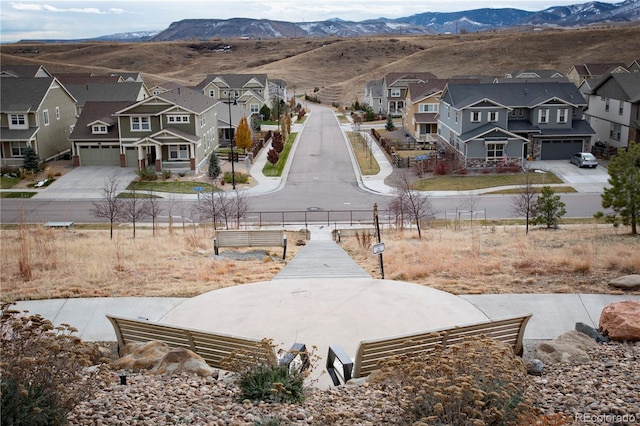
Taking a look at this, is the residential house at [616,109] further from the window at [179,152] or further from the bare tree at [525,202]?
the window at [179,152]

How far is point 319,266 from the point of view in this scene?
823 inches

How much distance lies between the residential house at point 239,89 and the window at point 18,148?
37.2 m

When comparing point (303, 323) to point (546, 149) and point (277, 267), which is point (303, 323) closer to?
point (277, 267)

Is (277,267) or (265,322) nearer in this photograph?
(265,322)

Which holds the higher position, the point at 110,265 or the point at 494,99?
the point at 494,99

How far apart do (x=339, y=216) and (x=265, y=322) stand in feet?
81.3

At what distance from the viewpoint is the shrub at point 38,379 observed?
7.52 meters

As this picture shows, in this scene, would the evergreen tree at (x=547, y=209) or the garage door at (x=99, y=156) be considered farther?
the garage door at (x=99, y=156)

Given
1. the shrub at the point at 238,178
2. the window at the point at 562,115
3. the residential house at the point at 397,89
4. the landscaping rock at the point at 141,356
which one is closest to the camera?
the landscaping rock at the point at 141,356

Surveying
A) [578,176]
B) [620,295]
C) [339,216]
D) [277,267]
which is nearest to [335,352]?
[620,295]

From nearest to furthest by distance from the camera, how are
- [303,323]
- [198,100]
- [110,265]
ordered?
[303,323] → [110,265] → [198,100]

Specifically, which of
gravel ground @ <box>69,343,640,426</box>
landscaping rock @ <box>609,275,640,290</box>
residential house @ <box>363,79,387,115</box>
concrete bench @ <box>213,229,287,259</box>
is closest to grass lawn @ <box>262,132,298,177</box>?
concrete bench @ <box>213,229,287,259</box>

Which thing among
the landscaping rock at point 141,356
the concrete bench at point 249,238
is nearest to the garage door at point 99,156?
the concrete bench at point 249,238

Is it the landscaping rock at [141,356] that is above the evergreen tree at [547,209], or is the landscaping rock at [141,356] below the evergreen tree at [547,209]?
above
